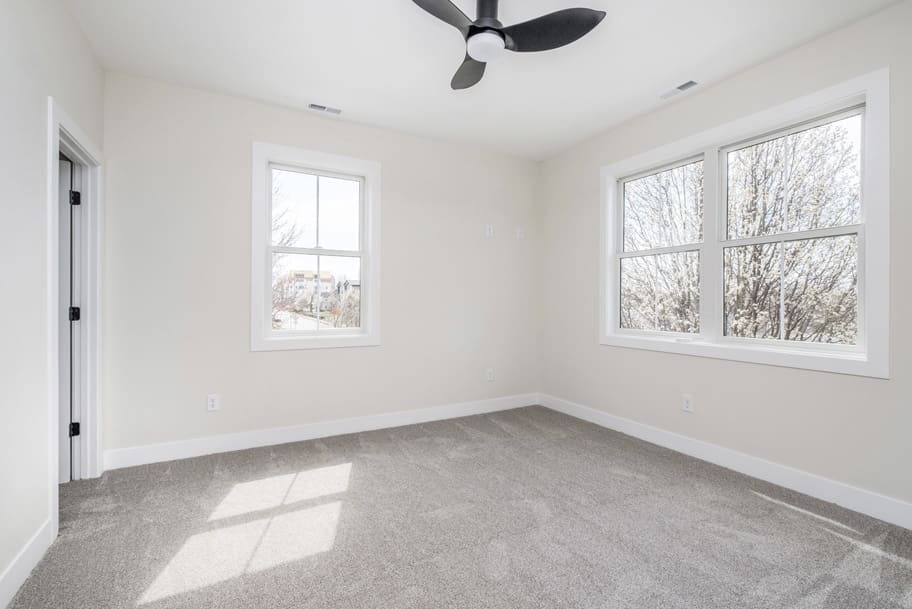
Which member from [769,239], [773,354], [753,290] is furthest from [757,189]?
[773,354]

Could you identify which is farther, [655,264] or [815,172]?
[655,264]

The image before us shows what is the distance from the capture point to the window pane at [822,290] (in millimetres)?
2516

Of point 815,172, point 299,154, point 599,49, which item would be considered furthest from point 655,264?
point 299,154

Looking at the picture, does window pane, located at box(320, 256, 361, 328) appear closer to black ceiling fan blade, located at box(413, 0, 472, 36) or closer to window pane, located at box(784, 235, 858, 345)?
black ceiling fan blade, located at box(413, 0, 472, 36)

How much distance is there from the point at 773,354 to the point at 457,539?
2.32 meters

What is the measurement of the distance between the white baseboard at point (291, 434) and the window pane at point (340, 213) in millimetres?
1595

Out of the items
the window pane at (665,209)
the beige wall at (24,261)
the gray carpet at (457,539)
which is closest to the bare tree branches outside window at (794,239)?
the window pane at (665,209)

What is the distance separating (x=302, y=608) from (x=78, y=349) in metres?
2.33

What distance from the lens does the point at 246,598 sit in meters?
1.65

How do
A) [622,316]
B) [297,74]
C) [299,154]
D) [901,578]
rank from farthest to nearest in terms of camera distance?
[622,316] → [299,154] → [297,74] → [901,578]

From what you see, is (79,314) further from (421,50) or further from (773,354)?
(773,354)

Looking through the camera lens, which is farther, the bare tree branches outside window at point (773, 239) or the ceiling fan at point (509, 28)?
the bare tree branches outside window at point (773, 239)

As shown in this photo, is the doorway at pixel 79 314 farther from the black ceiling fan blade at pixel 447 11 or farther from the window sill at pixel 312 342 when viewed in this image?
the black ceiling fan blade at pixel 447 11

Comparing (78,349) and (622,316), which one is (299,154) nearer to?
(78,349)
